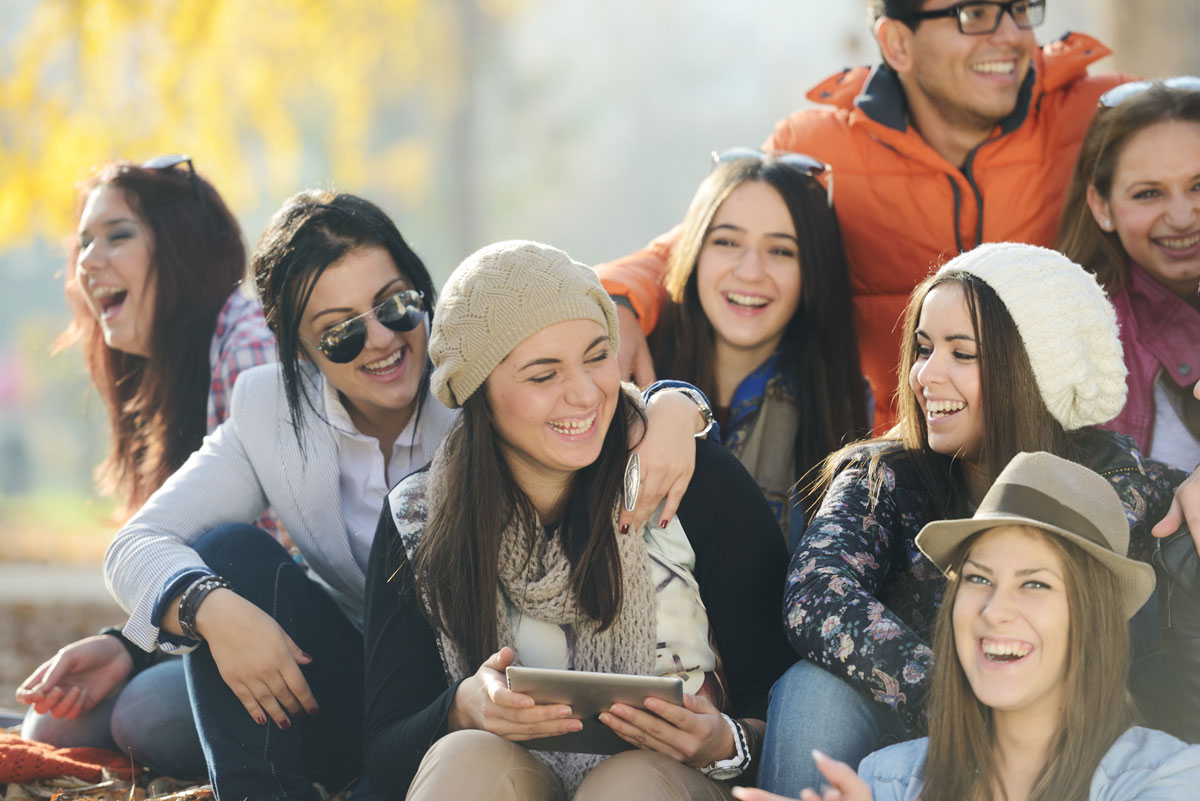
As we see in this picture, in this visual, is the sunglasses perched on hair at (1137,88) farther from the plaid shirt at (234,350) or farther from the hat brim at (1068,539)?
the plaid shirt at (234,350)

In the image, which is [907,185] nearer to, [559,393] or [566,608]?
[559,393]

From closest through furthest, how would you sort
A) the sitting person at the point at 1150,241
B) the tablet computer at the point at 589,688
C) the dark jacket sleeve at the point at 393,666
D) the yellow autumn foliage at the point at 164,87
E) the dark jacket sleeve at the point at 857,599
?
the tablet computer at the point at 589,688
the dark jacket sleeve at the point at 857,599
the dark jacket sleeve at the point at 393,666
the sitting person at the point at 1150,241
the yellow autumn foliage at the point at 164,87

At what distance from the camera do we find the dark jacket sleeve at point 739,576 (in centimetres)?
333

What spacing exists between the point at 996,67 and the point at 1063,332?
170cm

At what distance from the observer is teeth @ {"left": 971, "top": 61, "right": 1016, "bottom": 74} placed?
462cm

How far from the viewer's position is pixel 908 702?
2902 mm

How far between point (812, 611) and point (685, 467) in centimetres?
51

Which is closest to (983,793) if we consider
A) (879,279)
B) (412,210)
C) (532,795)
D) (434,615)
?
(532,795)

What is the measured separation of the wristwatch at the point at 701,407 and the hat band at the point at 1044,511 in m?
0.97

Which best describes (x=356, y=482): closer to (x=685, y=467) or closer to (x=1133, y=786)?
(x=685, y=467)

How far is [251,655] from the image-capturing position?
138 inches

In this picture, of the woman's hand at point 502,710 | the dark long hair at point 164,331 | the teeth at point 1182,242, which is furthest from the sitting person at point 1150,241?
the dark long hair at point 164,331

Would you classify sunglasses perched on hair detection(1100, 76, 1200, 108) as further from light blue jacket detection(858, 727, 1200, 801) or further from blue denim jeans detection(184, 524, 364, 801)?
blue denim jeans detection(184, 524, 364, 801)

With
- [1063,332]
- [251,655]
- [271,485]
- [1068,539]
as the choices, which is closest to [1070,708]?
[1068,539]
